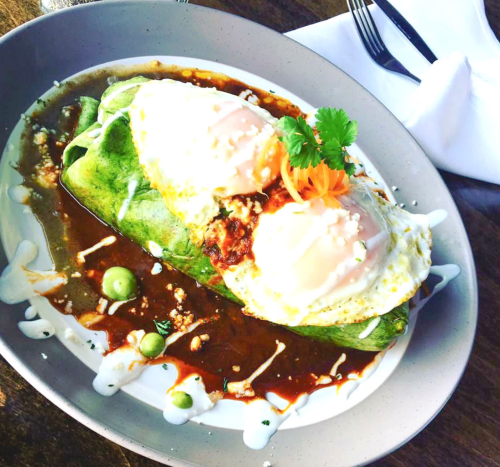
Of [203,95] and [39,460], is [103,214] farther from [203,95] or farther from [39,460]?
[39,460]

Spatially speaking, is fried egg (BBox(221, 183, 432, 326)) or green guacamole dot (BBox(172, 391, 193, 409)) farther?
green guacamole dot (BBox(172, 391, 193, 409))

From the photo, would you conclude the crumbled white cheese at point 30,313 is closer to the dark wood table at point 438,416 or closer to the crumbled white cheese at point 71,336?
the crumbled white cheese at point 71,336

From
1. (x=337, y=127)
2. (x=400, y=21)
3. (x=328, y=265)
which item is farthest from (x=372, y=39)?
(x=328, y=265)

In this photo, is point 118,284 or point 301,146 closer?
point 301,146

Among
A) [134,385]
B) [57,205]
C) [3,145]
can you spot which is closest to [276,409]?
[134,385]

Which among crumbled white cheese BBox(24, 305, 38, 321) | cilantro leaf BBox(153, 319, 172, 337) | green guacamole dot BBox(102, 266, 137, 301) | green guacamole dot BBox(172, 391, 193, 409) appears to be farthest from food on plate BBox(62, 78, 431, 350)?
crumbled white cheese BBox(24, 305, 38, 321)

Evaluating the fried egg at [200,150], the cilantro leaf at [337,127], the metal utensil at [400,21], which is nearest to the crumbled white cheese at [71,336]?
the fried egg at [200,150]

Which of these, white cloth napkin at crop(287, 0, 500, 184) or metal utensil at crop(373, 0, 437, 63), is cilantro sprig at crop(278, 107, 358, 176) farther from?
metal utensil at crop(373, 0, 437, 63)

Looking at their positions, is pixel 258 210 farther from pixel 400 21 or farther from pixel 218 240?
pixel 400 21
